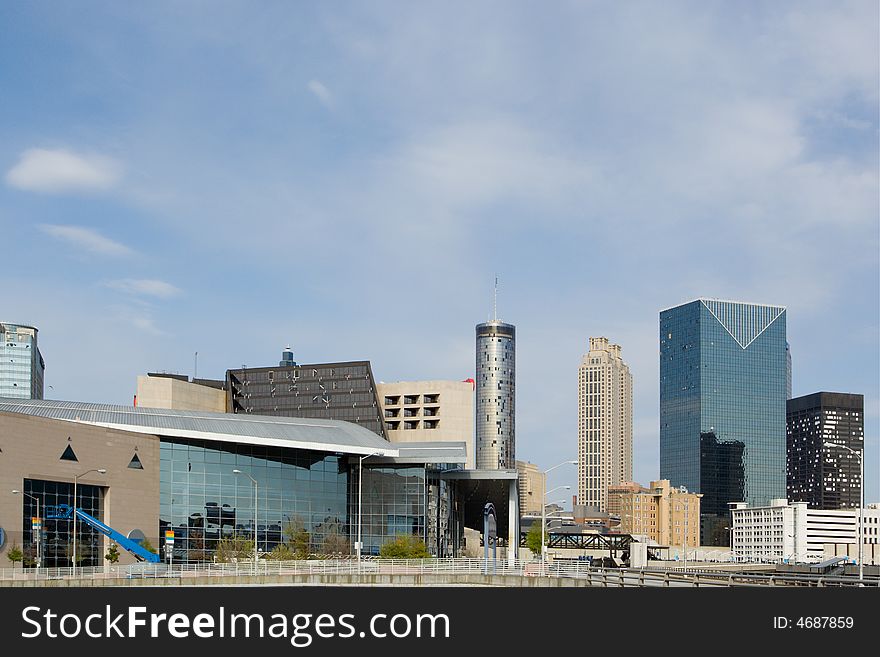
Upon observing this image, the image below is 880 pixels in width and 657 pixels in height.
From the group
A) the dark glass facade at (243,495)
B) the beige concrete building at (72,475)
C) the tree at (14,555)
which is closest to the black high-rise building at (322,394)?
the dark glass facade at (243,495)

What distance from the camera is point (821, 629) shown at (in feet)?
82.8

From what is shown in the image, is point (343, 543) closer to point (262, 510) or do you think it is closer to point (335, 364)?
point (262, 510)

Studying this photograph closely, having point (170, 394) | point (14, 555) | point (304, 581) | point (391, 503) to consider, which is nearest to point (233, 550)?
point (391, 503)

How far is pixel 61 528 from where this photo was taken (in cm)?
9281

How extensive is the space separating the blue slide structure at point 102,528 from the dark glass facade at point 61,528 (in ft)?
1.62

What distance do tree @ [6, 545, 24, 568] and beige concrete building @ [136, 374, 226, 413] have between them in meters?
88.4

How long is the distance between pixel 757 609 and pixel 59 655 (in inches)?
599

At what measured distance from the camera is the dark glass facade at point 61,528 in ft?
294

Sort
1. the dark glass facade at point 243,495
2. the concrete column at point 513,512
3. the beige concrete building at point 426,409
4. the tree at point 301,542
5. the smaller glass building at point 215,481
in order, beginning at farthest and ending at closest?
the beige concrete building at point 426,409 → the concrete column at point 513,512 → the tree at point 301,542 → the dark glass facade at point 243,495 → the smaller glass building at point 215,481

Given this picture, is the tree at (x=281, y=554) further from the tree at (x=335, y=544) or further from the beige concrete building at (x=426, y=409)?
the beige concrete building at (x=426, y=409)

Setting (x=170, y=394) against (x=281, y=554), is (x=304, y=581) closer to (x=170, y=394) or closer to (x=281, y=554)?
(x=281, y=554)

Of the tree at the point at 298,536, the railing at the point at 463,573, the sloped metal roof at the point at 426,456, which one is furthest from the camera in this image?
the sloped metal roof at the point at 426,456

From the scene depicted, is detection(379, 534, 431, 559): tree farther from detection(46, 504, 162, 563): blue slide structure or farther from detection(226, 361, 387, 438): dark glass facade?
detection(226, 361, 387, 438): dark glass facade

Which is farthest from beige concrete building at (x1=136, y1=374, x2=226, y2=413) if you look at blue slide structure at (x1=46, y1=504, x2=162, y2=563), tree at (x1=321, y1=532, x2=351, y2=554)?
blue slide structure at (x1=46, y1=504, x2=162, y2=563)
